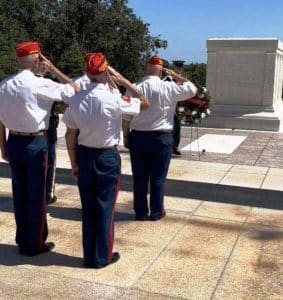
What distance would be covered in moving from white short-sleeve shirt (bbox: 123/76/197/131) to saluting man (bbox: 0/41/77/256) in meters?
1.13

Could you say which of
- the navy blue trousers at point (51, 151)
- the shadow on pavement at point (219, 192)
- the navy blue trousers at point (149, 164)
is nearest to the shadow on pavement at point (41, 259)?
the navy blue trousers at point (149, 164)

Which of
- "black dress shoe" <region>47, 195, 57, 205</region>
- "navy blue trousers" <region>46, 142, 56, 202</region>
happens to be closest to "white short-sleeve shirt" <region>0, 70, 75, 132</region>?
"navy blue trousers" <region>46, 142, 56, 202</region>

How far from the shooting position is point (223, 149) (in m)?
10.2

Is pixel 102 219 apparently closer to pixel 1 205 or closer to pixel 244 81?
pixel 1 205

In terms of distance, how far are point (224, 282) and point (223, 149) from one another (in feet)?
21.4

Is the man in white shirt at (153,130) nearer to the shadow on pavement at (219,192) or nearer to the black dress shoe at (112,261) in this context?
the black dress shoe at (112,261)

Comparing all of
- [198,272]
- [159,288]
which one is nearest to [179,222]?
[198,272]

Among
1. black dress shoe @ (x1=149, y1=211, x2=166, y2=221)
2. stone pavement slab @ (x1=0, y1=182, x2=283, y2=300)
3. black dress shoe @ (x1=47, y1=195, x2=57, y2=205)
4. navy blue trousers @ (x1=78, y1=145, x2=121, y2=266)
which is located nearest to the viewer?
stone pavement slab @ (x1=0, y1=182, x2=283, y2=300)

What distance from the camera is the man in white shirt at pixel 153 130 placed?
197 inches

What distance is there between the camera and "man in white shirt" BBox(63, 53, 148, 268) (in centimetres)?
375

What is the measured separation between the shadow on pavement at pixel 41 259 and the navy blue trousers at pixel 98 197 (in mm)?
199

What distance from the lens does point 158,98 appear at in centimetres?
502

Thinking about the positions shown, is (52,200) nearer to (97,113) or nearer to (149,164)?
(149,164)

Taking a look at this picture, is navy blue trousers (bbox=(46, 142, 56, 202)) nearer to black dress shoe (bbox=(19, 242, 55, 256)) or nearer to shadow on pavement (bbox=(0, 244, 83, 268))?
black dress shoe (bbox=(19, 242, 55, 256))
